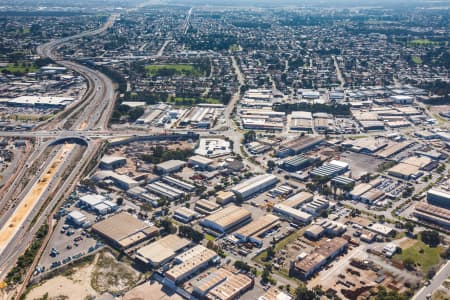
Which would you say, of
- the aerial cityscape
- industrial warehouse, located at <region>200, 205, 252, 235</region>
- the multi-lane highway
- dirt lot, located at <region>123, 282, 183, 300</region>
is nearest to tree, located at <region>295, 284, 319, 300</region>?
the aerial cityscape

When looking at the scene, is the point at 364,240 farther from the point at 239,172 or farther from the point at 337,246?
the point at 239,172

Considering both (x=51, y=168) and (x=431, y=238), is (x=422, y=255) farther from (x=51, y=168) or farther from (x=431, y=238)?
(x=51, y=168)

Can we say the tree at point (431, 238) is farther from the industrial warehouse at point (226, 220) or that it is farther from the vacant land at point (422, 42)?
the vacant land at point (422, 42)

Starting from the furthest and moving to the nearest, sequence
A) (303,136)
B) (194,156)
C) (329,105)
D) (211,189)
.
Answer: (329,105) < (303,136) < (194,156) < (211,189)

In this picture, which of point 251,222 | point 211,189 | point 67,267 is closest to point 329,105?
point 211,189

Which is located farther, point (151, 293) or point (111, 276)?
point (111, 276)

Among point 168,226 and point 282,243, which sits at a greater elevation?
point 168,226

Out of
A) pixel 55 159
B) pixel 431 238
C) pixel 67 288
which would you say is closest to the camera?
pixel 67 288

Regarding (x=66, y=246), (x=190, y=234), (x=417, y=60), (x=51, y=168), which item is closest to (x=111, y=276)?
(x=66, y=246)
